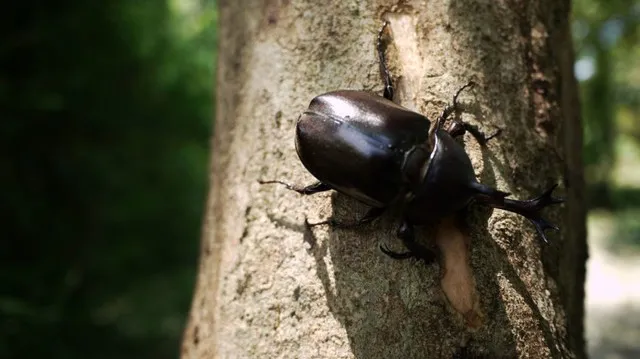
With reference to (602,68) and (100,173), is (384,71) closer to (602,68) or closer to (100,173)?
(100,173)

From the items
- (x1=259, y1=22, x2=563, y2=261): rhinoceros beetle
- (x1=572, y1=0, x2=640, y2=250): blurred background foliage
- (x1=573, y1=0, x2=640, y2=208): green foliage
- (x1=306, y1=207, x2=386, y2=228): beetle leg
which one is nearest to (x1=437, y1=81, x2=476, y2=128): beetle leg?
(x1=259, y1=22, x2=563, y2=261): rhinoceros beetle

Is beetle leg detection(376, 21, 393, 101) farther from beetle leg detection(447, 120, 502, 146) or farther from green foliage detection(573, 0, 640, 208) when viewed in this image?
green foliage detection(573, 0, 640, 208)

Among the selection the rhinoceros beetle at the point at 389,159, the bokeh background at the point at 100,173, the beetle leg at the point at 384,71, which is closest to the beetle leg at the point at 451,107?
the rhinoceros beetle at the point at 389,159

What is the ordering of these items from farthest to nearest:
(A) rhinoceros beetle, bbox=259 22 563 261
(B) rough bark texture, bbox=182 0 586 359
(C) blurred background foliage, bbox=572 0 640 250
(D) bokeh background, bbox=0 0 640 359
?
(C) blurred background foliage, bbox=572 0 640 250, (D) bokeh background, bbox=0 0 640 359, (A) rhinoceros beetle, bbox=259 22 563 261, (B) rough bark texture, bbox=182 0 586 359

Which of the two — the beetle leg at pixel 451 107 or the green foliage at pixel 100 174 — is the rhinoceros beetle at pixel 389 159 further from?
the green foliage at pixel 100 174

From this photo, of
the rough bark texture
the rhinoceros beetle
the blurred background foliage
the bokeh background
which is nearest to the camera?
the rough bark texture

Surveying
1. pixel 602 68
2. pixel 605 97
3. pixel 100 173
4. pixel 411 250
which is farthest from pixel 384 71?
pixel 605 97

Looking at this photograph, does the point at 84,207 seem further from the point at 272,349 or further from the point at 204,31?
the point at 272,349
